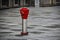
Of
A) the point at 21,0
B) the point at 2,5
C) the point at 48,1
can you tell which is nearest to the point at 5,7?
the point at 2,5

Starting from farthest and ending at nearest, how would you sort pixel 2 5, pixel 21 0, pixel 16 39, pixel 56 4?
pixel 56 4 < pixel 21 0 < pixel 2 5 < pixel 16 39

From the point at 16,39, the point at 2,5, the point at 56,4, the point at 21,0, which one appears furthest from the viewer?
the point at 56,4

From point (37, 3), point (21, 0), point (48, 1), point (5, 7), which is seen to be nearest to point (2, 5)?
point (5, 7)

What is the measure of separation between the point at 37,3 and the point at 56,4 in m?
3.49

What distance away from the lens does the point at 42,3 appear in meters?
30.0

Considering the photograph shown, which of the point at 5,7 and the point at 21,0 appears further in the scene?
the point at 21,0

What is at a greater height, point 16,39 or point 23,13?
point 23,13

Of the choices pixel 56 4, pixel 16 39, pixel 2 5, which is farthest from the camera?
pixel 56 4

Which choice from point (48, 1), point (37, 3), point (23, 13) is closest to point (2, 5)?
point (37, 3)

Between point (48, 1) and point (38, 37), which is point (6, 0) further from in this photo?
point (38, 37)

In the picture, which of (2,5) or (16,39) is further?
(2,5)

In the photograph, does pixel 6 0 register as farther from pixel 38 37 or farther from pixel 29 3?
pixel 38 37

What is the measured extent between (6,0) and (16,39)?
19.5 metres

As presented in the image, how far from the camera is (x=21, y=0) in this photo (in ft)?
93.7
